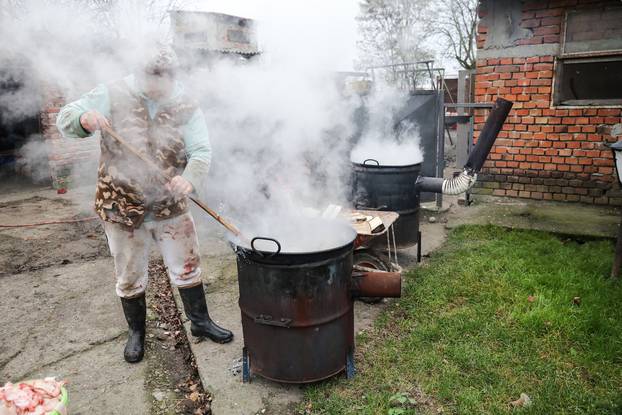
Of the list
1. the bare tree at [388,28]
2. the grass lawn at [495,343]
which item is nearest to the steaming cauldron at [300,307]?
the grass lawn at [495,343]

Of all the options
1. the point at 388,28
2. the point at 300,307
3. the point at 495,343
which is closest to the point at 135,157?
the point at 300,307

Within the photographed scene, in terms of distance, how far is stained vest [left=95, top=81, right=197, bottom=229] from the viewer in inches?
126

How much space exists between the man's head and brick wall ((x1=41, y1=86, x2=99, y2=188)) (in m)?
7.30

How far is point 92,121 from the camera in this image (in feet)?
9.66

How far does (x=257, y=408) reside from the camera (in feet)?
9.91

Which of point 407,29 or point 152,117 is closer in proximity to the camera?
point 152,117

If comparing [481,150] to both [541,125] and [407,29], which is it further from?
[407,29]

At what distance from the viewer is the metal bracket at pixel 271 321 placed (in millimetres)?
2986

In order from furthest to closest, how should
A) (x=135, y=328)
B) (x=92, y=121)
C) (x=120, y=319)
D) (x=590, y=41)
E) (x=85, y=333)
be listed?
(x=590, y=41) < (x=120, y=319) < (x=85, y=333) < (x=135, y=328) < (x=92, y=121)

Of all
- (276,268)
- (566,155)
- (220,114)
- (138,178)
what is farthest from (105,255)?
(566,155)

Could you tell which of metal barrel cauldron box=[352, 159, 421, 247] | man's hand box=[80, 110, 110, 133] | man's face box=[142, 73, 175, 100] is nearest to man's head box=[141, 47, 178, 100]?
man's face box=[142, 73, 175, 100]

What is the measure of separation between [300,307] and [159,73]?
1.88 m

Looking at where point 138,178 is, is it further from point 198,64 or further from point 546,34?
point 546,34

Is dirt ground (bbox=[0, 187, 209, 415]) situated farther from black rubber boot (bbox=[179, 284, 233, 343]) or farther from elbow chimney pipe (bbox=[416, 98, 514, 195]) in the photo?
elbow chimney pipe (bbox=[416, 98, 514, 195])
